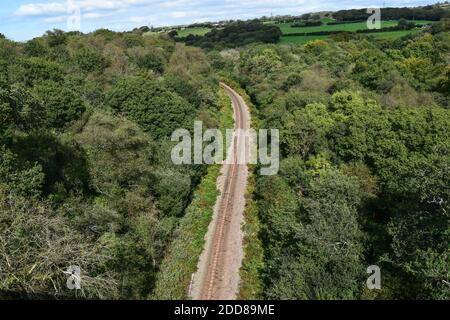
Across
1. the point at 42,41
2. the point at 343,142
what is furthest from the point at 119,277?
the point at 42,41

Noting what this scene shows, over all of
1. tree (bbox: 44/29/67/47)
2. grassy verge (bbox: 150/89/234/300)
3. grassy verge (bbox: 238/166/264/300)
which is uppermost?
tree (bbox: 44/29/67/47)

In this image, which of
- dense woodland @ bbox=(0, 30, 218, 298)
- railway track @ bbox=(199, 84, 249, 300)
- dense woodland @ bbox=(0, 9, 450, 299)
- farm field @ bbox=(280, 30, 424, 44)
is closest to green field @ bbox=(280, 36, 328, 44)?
farm field @ bbox=(280, 30, 424, 44)

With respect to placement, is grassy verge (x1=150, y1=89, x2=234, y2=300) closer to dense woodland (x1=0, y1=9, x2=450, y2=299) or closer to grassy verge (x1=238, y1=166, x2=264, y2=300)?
dense woodland (x1=0, y1=9, x2=450, y2=299)

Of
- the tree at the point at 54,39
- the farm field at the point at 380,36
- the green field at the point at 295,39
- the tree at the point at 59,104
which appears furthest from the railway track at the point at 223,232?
the green field at the point at 295,39

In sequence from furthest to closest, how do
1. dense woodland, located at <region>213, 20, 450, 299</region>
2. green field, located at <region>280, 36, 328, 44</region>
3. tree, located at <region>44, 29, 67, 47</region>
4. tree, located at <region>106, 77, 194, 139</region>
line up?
green field, located at <region>280, 36, 328, 44</region>
tree, located at <region>44, 29, 67, 47</region>
tree, located at <region>106, 77, 194, 139</region>
dense woodland, located at <region>213, 20, 450, 299</region>

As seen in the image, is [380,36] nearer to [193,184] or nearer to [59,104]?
[193,184]

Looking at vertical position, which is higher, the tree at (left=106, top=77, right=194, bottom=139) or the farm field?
the farm field
